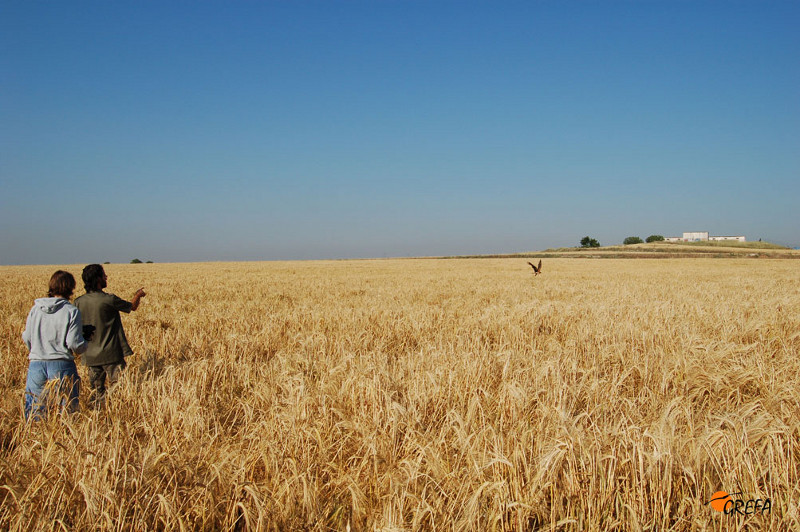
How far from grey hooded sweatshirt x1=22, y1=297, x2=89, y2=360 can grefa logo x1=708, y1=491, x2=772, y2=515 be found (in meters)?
4.84

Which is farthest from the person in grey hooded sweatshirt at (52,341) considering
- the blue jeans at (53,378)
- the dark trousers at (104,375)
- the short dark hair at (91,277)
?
the short dark hair at (91,277)

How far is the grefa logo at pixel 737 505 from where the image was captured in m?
1.90

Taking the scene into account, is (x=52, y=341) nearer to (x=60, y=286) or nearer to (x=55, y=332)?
(x=55, y=332)

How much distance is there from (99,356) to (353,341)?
298 centimetres

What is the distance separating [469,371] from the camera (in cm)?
389

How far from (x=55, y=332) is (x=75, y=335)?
0.18 meters

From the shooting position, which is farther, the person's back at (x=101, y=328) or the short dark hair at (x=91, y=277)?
the short dark hair at (x=91, y=277)

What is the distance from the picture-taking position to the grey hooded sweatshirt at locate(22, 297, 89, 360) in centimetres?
382

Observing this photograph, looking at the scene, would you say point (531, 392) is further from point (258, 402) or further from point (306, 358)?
point (306, 358)

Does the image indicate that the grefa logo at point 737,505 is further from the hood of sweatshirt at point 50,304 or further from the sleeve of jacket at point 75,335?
the hood of sweatshirt at point 50,304

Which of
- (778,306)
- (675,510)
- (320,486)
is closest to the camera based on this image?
(675,510)

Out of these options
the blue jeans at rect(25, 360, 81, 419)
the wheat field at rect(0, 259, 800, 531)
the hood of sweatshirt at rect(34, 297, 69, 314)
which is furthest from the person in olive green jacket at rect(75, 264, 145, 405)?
the hood of sweatshirt at rect(34, 297, 69, 314)

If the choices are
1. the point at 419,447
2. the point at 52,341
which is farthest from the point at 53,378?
the point at 419,447

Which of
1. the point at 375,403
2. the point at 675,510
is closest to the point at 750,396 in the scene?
the point at 675,510
